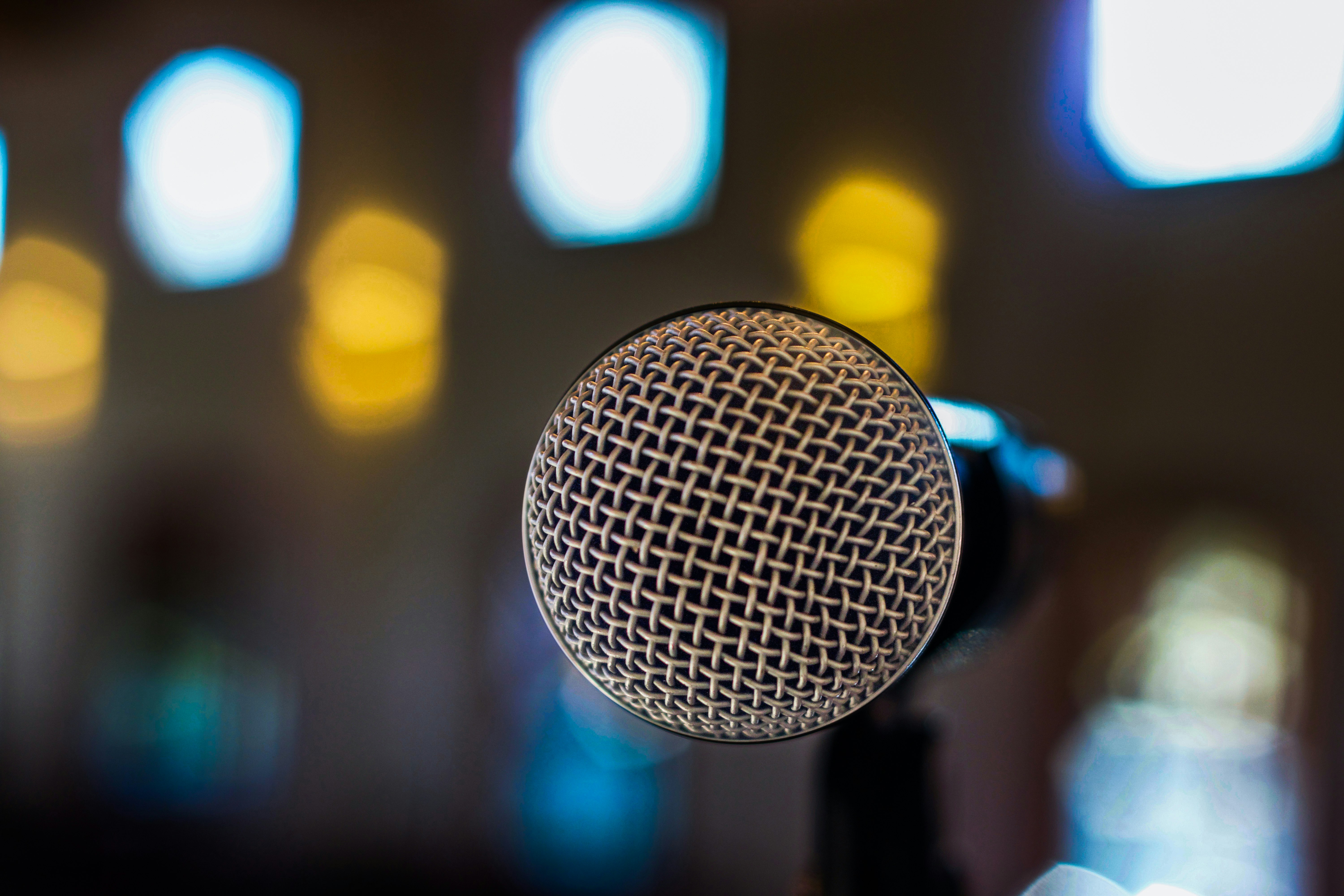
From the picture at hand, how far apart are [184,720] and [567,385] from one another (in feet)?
3.23

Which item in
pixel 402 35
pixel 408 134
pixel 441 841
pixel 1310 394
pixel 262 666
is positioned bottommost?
pixel 441 841

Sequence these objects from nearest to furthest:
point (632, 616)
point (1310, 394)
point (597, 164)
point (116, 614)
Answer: point (632, 616)
point (1310, 394)
point (597, 164)
point (116, 614)

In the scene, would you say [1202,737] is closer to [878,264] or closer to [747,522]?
[878,264]

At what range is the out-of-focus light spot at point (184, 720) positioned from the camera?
1.50 meters

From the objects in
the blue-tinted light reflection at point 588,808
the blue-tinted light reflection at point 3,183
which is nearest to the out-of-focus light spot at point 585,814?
the blue-tinted light reflection at point 588,808

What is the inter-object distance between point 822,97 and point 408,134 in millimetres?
694

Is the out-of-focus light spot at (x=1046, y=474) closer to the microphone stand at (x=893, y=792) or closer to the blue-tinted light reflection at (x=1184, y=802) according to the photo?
the microphone stand at (x=893, y=792)

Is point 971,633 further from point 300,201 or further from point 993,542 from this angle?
point 300,201

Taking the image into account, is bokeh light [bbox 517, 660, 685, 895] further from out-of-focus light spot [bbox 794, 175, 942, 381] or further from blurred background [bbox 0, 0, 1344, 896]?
out-of-focus light spot [bbox 794, 175, 942, 381]

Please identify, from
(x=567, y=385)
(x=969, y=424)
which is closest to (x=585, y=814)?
(x=567, y=385)

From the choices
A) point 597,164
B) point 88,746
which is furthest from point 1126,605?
point 88,746

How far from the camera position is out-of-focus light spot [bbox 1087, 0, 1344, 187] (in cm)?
89

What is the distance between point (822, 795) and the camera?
0.52 meters

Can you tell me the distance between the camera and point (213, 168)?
155cm
